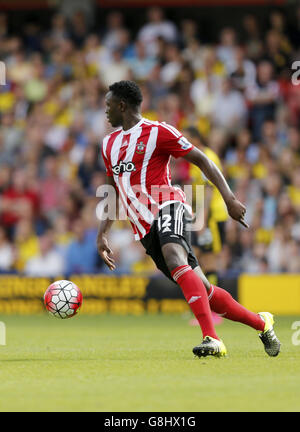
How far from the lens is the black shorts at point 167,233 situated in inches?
267

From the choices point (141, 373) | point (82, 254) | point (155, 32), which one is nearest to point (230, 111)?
point (155, 32)

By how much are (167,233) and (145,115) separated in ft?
28.7

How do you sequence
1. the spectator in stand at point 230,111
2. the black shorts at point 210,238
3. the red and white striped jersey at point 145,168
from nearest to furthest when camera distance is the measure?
the red and white striped jersey at point 145,168 → the black shorts at point 210,238 → the spectator in stand at point 230,111

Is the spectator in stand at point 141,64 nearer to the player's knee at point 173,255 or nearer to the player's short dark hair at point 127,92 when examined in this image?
the player's short dark hair at point 127,92

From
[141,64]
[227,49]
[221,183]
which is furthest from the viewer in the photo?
[141,64]

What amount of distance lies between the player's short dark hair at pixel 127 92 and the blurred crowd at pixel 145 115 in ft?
19.9

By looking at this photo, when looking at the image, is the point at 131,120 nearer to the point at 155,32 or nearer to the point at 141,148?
the point at 141,148

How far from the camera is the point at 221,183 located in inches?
262

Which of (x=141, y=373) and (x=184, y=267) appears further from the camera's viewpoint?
(x=184, y=267)

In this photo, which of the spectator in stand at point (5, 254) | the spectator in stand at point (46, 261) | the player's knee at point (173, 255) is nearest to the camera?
the player's knee at point (173, 255)

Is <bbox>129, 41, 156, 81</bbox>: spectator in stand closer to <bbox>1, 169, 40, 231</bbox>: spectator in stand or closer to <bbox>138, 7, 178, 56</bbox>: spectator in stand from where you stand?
<bbox>138, 7, 178, 56</bbox>: spectator in stand

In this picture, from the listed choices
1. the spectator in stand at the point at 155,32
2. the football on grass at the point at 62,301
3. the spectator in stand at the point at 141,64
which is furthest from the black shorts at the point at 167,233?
the spectator in stand at the point at 155,32

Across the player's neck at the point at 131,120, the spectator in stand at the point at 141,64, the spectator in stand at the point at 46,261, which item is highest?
the spectator in stand at the point at 141,64

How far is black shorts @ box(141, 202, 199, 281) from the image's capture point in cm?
679
